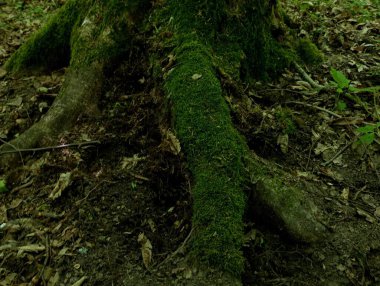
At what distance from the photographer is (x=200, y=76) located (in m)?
3.23

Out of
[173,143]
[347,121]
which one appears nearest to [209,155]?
[173,143]

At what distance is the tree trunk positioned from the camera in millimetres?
2658

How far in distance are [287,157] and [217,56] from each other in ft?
3.90

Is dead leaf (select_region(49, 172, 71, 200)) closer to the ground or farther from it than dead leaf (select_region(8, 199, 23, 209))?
farther from it

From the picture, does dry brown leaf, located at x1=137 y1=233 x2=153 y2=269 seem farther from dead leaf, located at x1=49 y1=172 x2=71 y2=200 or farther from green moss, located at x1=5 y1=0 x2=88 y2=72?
green moss, located at x1=5 y1=0 x2=88 y2=72

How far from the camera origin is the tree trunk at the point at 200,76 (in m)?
2.66

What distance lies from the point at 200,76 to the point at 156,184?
1.01m

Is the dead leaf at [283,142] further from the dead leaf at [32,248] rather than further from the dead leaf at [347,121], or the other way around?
the dead leaf at [32,248]

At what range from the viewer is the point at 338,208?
3.00 meters

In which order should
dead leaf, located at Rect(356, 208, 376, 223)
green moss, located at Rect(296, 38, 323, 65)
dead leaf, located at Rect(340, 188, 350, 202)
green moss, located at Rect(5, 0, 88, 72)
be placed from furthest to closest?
green moss, located at Rect(296, 38, 323, 65) → green moss, located at Rect(5, 0, 88, 72) → dead leaf, located at Rect(340, 188, 350, 202) → dead leaf, located at Rect(356, 208, 376, 223)

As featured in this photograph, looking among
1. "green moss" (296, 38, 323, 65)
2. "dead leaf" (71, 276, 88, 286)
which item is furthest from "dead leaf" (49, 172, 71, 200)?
Answer: "green moss" (296, 38, 323, 65)

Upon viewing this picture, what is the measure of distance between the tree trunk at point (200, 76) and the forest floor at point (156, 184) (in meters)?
0.15

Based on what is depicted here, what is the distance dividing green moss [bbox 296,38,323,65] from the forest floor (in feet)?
0.45

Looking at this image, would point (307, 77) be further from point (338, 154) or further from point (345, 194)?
point (345, 194)
